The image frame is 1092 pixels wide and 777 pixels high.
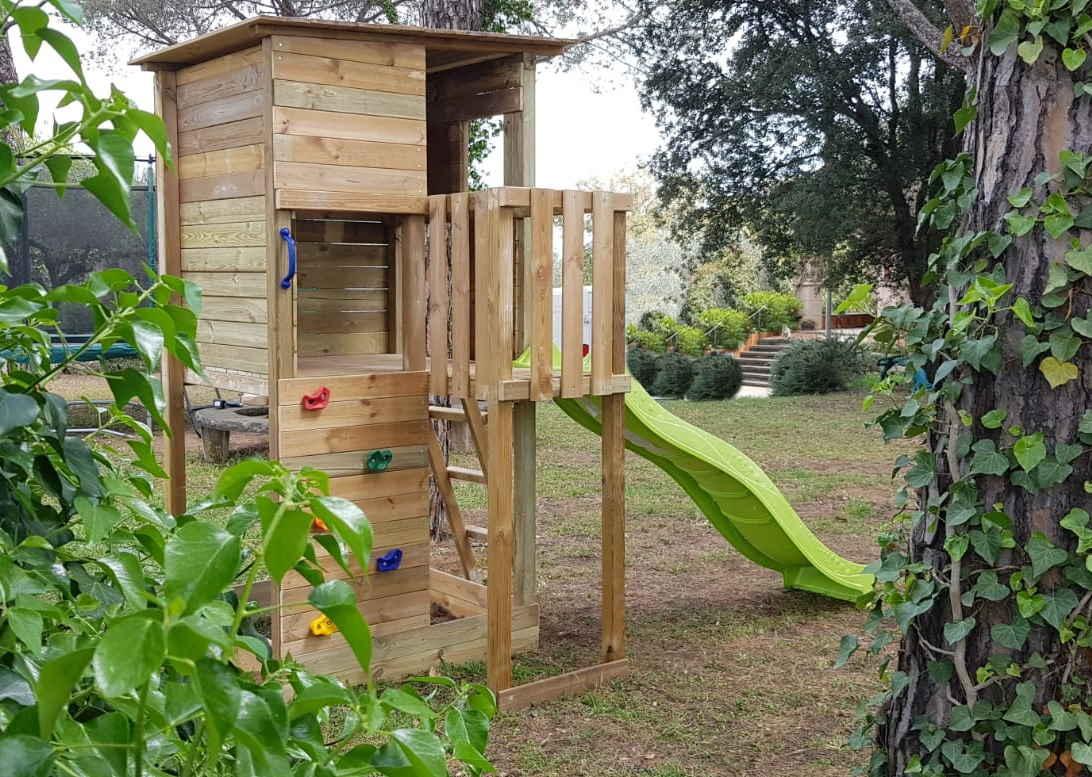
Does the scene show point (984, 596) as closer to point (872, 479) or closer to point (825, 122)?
point (872, 479)

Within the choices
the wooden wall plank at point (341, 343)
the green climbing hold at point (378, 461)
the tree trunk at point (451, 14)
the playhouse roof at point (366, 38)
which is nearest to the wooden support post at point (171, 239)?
the playhouse roof at point (366, 38)

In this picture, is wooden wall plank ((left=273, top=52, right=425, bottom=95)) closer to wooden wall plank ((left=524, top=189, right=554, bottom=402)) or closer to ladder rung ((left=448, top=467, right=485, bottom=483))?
wooden wall plank ((left=524, top=189, right=554, bottom=402))

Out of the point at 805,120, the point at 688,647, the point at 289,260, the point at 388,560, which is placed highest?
the point at 805,120

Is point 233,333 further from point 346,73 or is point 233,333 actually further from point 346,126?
point 346,73

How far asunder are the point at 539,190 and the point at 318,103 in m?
0.87

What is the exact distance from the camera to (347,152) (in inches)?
166

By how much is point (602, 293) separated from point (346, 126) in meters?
1.13

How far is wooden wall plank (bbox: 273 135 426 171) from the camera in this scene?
4086mm

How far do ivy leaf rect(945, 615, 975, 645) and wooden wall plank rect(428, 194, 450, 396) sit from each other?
2440 millimetres

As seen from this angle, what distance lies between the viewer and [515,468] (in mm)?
4793

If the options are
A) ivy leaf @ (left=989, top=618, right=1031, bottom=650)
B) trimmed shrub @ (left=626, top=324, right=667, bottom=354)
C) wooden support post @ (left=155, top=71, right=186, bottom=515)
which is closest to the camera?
ivy leaf @ (left=989, top=618, right=1031, bottom=650)

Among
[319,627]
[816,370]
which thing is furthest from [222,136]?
[816,370]

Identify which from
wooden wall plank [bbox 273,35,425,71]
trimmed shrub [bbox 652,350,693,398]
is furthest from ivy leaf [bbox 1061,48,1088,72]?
trimmed shrub [bbox 652,350,693,398]

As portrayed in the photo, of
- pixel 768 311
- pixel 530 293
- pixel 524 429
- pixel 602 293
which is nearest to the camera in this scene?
pixel 530 293
